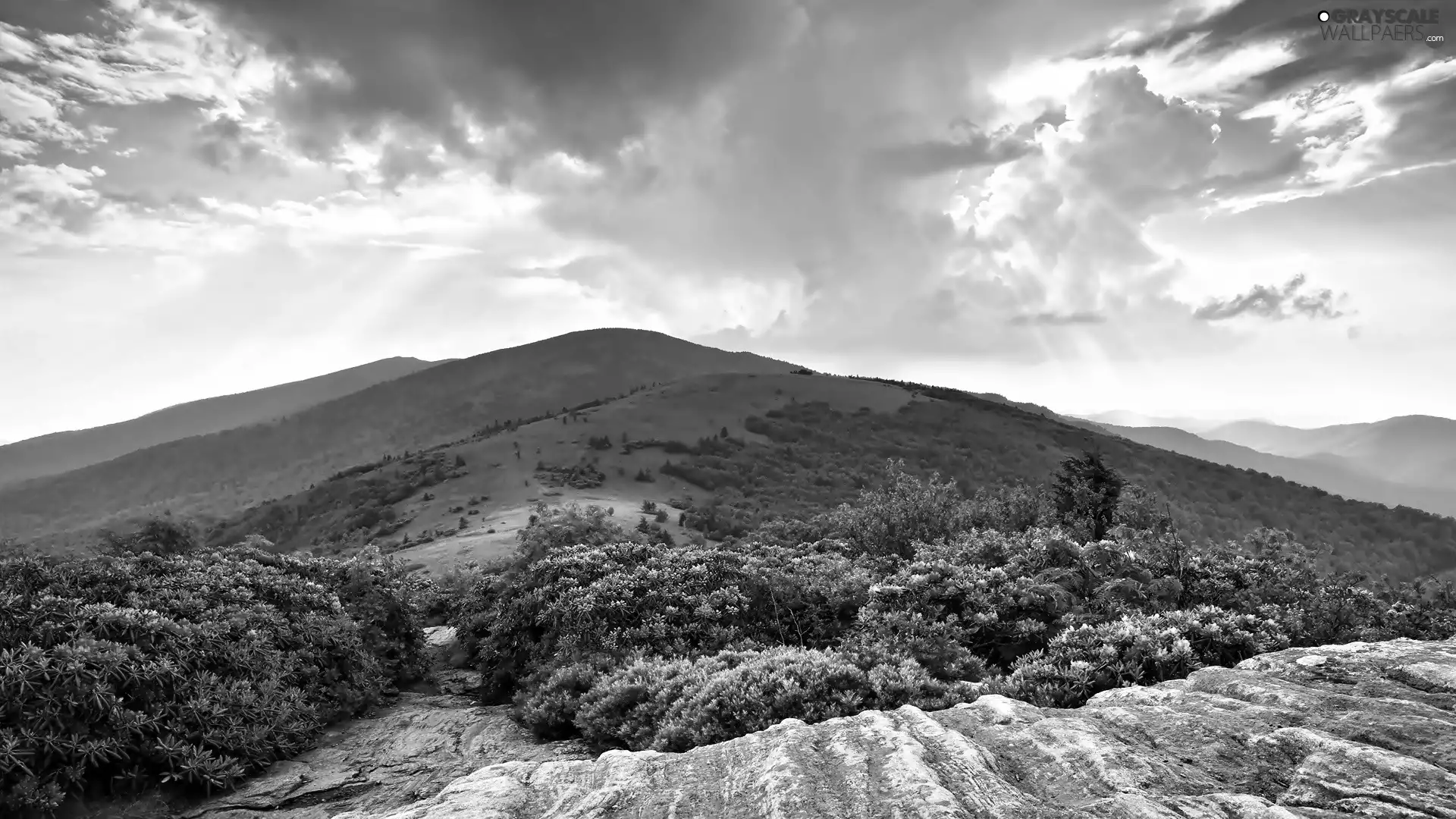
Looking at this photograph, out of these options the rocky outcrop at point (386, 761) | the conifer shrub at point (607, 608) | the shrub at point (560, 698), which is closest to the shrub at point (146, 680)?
the rocky outcrop at point (386, 761)

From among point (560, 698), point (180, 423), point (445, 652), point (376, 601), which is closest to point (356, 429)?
point (180, 423)

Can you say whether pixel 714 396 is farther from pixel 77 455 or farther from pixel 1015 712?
pixel 77 455

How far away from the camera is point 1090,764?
14.1ft

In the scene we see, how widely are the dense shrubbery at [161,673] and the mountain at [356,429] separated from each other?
10344cm

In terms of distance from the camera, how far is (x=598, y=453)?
57.9 m

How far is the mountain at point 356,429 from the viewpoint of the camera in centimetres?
11081

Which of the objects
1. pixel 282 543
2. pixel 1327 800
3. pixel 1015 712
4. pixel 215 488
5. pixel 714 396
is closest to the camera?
pixel 1327 800

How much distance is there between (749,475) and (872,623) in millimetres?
51492

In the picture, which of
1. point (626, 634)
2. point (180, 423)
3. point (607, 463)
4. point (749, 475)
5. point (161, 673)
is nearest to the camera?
point (161, 673)

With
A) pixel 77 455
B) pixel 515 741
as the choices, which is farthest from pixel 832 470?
pixel 77 455

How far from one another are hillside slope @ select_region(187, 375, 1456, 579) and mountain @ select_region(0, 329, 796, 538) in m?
48.7

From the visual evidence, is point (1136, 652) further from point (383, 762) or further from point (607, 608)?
point (383, 762)

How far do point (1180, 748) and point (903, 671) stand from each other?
2.86m

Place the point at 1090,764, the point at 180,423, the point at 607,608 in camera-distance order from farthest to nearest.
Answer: the point at 180,423
the point at 607,608
the point at 1090,764
